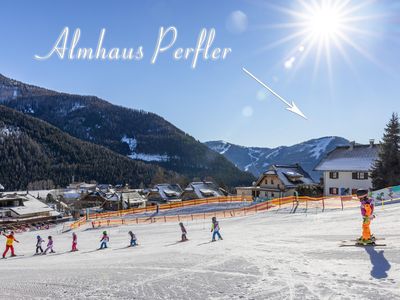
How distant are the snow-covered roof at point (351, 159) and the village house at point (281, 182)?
5.17 meters

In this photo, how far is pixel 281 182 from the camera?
6197cm

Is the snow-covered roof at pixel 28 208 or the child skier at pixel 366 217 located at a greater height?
the child skier at pixel 366 217

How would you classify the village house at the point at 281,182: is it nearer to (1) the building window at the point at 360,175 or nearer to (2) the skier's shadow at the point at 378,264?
(1) the building window at the point at 360,175

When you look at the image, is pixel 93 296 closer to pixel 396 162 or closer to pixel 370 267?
pixel 370 267

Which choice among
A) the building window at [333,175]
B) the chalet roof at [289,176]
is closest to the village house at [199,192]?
the chalet roof at [289,176]

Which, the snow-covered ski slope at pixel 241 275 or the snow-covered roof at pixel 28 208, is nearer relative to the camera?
the snow-covered ski slope at pixel 241 275

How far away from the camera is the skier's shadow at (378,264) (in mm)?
10145

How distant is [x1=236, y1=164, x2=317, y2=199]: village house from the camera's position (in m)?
61.3

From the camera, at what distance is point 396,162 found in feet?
148

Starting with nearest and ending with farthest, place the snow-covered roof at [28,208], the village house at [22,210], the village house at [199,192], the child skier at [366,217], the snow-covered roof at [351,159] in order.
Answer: the child skier at [366,217] → the snow-covered roof at [351,159] → the village house at [22,210] → the snow-covered roof at [28,208] → the village house at [199,192]

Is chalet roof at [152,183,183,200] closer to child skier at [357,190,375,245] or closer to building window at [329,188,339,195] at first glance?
building window at [329,188,339,195]

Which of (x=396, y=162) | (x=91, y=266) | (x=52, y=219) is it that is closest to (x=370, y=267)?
(x=91, y=266)

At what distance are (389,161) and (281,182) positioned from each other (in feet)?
63.0

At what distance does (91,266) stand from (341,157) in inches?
1914
